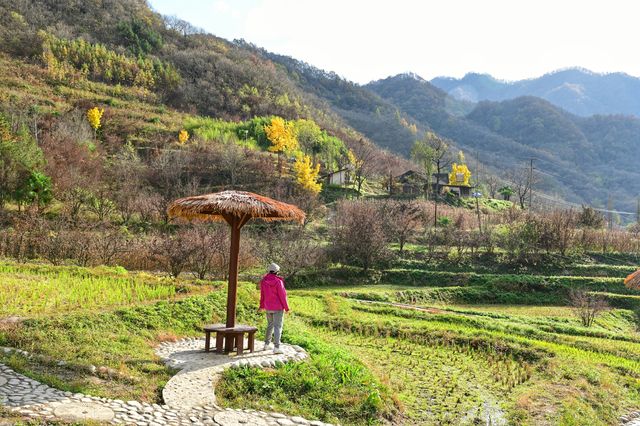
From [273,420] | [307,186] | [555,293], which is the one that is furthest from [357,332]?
[307,186]

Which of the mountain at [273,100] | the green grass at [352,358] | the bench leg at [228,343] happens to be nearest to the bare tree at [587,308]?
the green grass at [352,358]

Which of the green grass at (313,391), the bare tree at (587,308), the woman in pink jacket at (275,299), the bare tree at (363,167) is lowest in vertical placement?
the bare tree at (587,308)

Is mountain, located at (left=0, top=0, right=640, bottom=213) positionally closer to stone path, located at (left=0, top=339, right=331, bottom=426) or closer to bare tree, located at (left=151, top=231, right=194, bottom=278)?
bare tree, located at (left=151, top=231, right=194, bottom=278)

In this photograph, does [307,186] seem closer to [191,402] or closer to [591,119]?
[191,402]

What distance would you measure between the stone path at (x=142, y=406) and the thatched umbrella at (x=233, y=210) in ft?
7.51

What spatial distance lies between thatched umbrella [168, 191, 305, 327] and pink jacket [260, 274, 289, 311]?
68 centimetres

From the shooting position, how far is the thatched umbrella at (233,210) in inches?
391

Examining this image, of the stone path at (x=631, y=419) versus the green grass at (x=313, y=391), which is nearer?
the green grass at (x=313, y=391)

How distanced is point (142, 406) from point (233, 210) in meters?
4.20

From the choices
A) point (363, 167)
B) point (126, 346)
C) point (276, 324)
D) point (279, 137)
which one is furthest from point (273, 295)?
point (279, 137)

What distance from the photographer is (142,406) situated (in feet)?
22.4

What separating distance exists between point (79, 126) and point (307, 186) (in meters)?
23.0

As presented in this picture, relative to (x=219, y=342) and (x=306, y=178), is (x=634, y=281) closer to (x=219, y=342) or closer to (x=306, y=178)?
(x=219, y=342)

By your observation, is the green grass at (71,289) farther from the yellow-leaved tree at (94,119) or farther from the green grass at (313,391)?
the yellow-leaved tree at (94,119)
